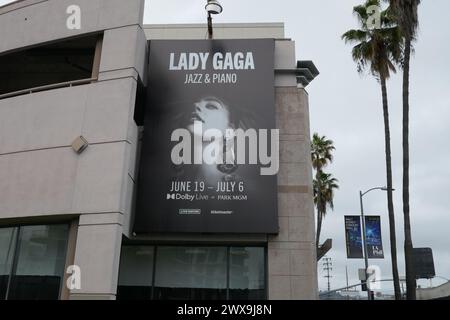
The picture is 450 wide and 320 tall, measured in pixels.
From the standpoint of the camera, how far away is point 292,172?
50.4 feet

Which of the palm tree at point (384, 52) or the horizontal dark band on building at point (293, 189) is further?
the palm tree at point (384, 52)

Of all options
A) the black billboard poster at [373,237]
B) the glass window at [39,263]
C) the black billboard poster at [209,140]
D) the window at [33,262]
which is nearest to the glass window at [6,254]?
the window at [33,262]

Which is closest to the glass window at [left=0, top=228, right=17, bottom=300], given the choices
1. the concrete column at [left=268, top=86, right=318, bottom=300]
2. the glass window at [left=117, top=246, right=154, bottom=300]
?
the glass window at [left=117, top=246, right=154, bottom=300]

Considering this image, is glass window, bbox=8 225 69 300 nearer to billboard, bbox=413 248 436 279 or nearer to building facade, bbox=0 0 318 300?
building facade, bbox=0 0 318 300

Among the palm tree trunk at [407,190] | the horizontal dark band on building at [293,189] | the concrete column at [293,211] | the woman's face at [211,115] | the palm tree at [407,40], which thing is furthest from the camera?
the palm tree at [407,40]

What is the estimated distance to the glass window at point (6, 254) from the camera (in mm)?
13328

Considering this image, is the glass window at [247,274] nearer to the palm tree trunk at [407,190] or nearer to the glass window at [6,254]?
the palm tree trunk at [407,190]

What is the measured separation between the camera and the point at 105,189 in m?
12.8

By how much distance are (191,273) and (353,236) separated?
47.1 feet

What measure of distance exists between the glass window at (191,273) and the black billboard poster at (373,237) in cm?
1302

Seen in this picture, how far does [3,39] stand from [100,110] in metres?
6.00

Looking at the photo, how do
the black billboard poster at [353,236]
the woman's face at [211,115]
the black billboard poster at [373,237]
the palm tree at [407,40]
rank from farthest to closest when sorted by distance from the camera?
the black billboard poster at [353,236]
the black billboard poster at [373,237]
the palm tree at [407,40]
the woman's face at [211,115]

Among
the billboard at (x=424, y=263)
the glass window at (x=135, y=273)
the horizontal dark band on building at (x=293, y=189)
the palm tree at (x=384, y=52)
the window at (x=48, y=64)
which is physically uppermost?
the palm tree at (x=384, y=52)
